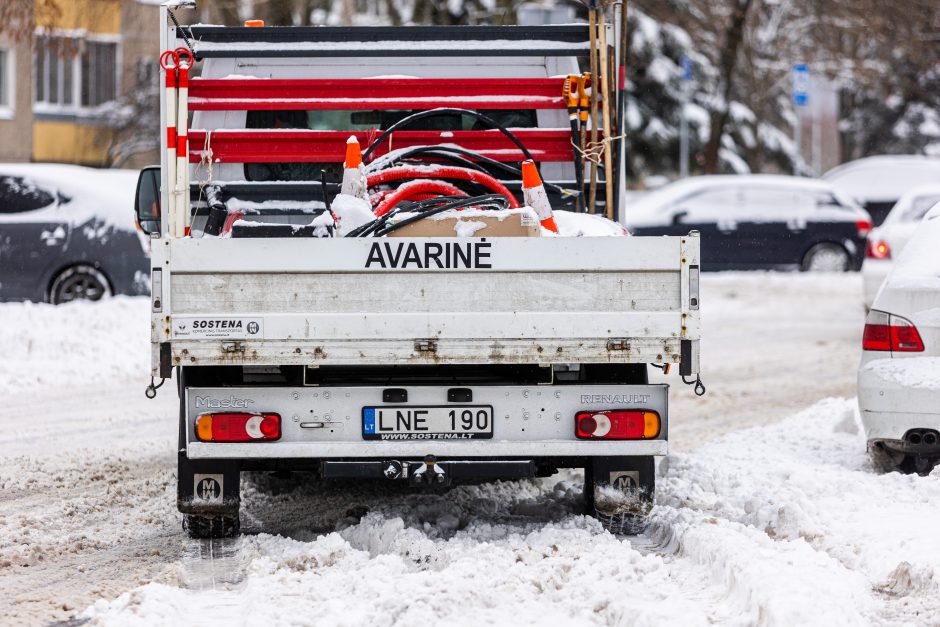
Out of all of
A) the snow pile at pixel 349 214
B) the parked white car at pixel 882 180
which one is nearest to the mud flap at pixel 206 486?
the snow pile at pixel 349 214

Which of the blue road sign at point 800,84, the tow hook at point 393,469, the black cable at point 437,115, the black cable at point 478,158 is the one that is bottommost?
the tow hook at point 393,469

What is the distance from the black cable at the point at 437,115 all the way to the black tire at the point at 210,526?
7.14ft

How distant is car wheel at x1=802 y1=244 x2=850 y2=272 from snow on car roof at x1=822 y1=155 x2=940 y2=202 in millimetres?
6226

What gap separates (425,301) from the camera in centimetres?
571

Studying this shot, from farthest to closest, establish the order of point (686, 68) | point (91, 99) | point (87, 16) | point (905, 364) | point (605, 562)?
1. point (91, 99)
2. point (686, 68)
3. point (87, 16)
4. point (905, 364)
5. point (605, 562)

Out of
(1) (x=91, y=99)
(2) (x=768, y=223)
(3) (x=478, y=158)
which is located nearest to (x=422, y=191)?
(3) (x=478, y=158)

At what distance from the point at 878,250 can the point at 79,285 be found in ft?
27.1

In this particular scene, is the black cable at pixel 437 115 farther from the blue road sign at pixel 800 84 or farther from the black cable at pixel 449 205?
the blue road sign at pixel 800 84

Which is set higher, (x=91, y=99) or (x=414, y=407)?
(x=91, y=99)

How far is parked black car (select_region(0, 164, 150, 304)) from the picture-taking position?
1487 centimetres

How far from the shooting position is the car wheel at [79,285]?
15000mm

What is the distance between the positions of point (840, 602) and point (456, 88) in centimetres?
408

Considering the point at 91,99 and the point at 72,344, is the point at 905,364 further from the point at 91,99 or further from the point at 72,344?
the point at 91,99

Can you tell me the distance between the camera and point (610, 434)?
600 cm
